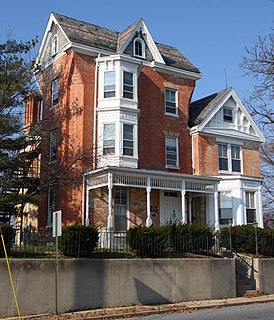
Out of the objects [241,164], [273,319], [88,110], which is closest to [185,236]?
[273,319]

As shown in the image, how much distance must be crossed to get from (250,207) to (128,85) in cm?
1036

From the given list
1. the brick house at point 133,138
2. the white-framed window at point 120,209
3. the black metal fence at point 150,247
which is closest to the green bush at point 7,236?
the black metal fence at point 150,247

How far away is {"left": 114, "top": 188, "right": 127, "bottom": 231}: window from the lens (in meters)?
24.5

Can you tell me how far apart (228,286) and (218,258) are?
1089mm

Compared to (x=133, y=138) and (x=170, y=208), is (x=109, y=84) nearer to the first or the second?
(x=133, y=138)

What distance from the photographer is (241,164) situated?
30000 millimetres

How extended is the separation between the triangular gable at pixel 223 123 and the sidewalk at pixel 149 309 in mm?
13590

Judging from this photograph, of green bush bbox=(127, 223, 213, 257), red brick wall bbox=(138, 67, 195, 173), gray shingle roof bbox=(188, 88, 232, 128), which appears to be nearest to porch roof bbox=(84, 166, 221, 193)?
red brick wall bbox=(138, 67, 195, 173)

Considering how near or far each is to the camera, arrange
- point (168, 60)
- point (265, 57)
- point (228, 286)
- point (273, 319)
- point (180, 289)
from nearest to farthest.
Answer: point (273, 319)
point (180, 289)
point (228, 286)
point (265, 57)
point (168, 60)

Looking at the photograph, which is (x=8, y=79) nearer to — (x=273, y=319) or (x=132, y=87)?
(x=132, y=87)

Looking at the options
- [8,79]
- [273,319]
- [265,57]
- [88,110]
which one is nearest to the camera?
[273,319]

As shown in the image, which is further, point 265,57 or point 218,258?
point 265,57

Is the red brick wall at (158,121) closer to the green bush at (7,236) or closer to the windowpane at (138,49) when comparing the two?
the windowpane at (138,49)

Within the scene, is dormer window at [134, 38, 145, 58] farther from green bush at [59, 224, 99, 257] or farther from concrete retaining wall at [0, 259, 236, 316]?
green bush at [59, 224, 99, 257]
